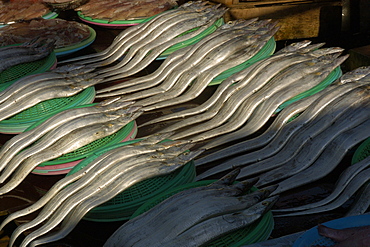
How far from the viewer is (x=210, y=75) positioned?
5535 millimetres

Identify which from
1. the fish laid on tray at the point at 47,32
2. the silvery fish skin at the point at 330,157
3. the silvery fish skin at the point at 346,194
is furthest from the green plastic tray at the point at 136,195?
the fish laid on tray at the point at 47,32

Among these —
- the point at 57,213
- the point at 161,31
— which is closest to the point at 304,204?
the point at 57,213

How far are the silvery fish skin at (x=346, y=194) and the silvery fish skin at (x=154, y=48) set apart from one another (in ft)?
10.7

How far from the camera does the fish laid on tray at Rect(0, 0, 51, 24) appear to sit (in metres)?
8.13

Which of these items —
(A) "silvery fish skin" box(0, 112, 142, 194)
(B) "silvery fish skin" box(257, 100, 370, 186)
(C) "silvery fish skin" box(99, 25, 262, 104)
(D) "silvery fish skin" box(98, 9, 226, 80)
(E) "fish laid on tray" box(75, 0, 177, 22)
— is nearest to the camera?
(B) "silvery fish skin" box(257, 100, 370, 186)

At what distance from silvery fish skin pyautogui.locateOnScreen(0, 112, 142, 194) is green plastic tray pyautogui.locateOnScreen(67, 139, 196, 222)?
825mm

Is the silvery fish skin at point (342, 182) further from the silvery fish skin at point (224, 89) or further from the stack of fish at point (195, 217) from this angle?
the silvery fish skin at point (224, 89)

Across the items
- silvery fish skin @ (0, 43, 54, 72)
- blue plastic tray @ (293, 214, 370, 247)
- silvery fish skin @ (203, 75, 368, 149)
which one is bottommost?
silvery fish skin @ (203, 75, 368, 149)

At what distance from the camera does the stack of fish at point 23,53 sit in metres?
5.67

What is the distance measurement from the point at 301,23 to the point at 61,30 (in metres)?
3.66

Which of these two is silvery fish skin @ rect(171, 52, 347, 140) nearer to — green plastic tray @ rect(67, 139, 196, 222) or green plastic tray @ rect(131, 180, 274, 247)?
green plastic tray @ rect(67, 139, 196, 222)

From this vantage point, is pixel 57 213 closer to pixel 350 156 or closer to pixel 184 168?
pixel 184 168

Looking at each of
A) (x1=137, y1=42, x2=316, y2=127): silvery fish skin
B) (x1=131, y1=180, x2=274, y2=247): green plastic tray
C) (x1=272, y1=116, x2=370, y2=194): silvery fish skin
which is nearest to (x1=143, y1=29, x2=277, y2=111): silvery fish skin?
(x1=137, y1=42, x2=316, y2=127): silvery fish skin

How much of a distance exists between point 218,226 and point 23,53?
371 cm
